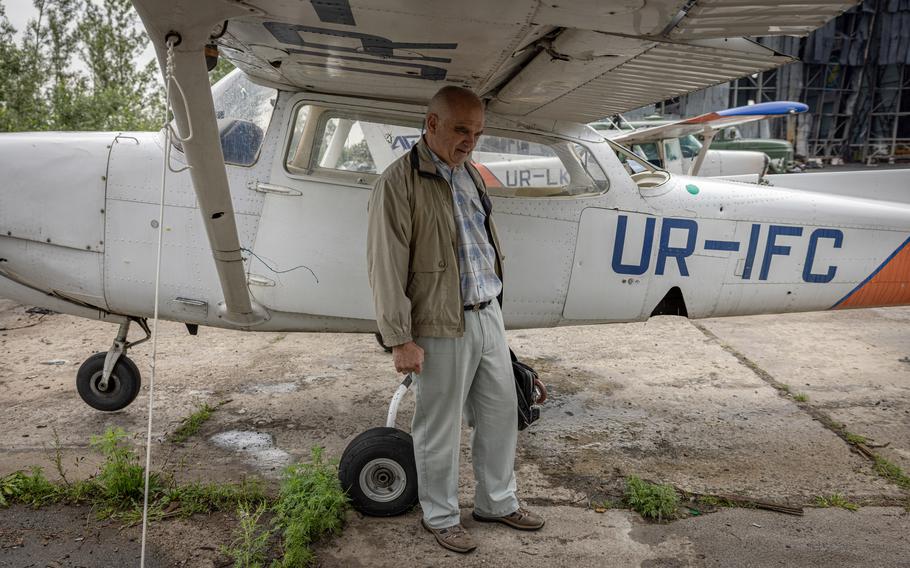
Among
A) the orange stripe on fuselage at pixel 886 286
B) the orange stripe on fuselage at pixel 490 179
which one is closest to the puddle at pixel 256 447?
the orange stripe on fuselage at pixel 490 179

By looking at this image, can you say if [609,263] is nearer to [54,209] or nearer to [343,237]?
[343,237]

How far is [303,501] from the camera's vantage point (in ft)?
9.95

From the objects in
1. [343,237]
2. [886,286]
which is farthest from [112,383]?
[886,286]

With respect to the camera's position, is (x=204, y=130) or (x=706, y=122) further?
(x=706, y=122)

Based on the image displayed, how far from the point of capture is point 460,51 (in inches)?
107

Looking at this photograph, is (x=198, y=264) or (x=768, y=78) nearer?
(x=198, y=264)

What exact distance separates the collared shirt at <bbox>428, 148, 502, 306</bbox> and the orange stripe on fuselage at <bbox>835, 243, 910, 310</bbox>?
3.04 metres

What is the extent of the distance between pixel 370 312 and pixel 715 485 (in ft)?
6.95

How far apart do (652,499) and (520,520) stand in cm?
71

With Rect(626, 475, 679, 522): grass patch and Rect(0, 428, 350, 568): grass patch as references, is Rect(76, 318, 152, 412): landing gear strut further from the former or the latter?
Rect(626, 475, 679, 522): grass patch

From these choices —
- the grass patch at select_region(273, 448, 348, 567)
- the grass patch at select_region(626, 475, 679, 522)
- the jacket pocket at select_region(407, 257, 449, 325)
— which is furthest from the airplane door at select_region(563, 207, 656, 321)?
the grass patch at select_region(273, 448, 348, 567)

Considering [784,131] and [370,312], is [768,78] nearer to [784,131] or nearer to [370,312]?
[784,131]

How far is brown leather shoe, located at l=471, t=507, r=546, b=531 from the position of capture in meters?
3.09

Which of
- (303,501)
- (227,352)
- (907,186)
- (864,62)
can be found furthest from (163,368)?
(864,62)
